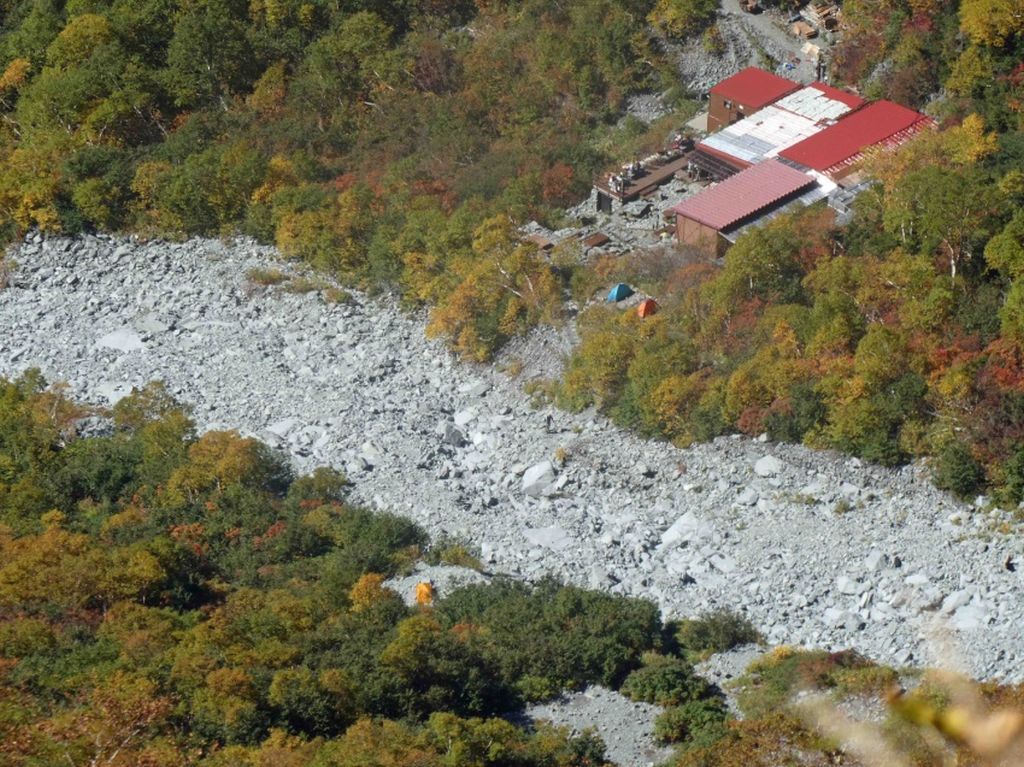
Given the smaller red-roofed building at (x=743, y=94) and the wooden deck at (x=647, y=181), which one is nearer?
the wooden deck at (x=647, y=181)

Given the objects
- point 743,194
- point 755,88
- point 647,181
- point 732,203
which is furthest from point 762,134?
point 732,203

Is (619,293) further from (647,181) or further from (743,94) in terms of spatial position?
(743,94)

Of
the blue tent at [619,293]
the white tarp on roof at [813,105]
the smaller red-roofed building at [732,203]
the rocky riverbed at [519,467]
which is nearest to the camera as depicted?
the rocky riverbed at [519,467]

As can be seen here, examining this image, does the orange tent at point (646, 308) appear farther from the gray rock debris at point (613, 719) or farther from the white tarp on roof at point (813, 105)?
the gray rock debris at point (613, 719)

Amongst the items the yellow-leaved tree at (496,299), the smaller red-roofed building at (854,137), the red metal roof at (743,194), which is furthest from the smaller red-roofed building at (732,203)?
→ the yellow-leaved tree at (496,299)

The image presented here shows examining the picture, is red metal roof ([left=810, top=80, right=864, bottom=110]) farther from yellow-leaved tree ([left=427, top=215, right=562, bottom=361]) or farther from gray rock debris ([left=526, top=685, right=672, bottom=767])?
gray rock debris ([left=526, top=685, right=672, bottom=767])

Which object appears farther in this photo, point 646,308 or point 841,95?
point 841,95

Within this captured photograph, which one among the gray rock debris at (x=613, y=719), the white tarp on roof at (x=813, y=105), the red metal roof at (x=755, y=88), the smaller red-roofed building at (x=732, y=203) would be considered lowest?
the gray rock debris at (x=613, y=719)

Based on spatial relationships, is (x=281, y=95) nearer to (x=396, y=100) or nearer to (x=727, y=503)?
(x=396, y=100)
